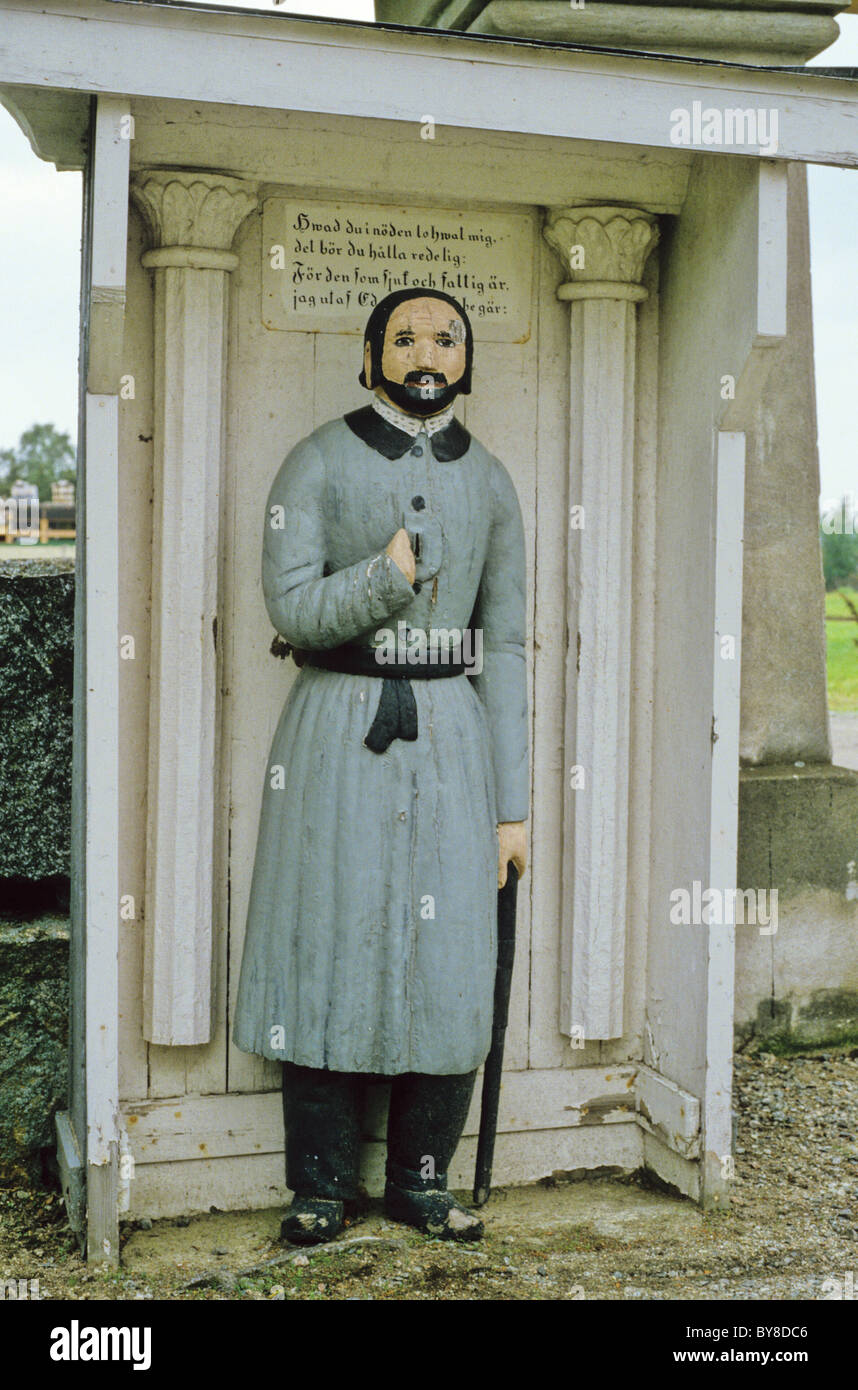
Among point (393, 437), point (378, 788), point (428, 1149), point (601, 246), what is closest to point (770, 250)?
point (601, 246)

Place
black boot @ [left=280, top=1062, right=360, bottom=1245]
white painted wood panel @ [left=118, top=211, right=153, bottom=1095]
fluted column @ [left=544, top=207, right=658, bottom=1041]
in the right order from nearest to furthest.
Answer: black boot @ [left=280, top=1062, right=360, bottom=1245] → white painted wood panel @ [left=118, top=211, right=153, bottom=1095] → fluted column @ [left=544, top=207, right=658, bottom=1041]

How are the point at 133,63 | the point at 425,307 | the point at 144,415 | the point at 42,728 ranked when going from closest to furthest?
the point at 133,63, the point at 425,307, the point at 144,415, the point at 42,728

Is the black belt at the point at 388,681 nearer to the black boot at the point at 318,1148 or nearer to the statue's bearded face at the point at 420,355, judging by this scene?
the statue's bearded face at the point at 420,355

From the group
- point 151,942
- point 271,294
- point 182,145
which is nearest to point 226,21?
point 182,145

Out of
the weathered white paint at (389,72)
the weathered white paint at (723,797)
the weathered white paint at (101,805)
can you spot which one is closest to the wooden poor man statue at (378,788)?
the weathered white paint at (101,805)

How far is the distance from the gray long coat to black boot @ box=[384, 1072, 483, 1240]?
0.13 meters

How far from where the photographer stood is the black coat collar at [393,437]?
371 cm

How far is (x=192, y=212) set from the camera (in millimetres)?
3795

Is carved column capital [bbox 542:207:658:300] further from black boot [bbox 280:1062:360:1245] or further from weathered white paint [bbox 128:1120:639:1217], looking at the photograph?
weathered white paint [bbox 128:1120:639:1217]

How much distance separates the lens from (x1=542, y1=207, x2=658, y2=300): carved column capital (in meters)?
4.09

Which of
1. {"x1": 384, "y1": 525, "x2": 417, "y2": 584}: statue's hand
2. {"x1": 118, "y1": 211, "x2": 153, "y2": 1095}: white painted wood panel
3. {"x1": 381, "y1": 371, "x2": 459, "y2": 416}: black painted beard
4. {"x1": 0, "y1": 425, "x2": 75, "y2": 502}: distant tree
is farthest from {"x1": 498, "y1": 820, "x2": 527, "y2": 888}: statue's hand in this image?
{"x1": 0, "y1": 425, "x2": 75, "y2": 502}: distant tree

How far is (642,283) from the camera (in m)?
4.27

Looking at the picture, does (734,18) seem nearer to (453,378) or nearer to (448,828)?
(453,378)

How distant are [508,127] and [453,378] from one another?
0.58 metres
